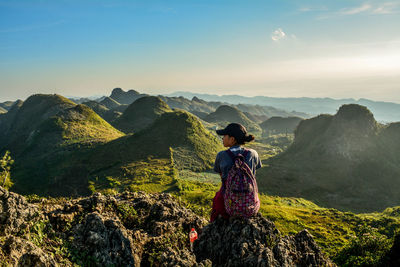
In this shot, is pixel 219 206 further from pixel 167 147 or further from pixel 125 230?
pixel 167 147

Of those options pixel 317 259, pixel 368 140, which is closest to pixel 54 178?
pixel 317 259

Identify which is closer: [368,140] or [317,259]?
[317,259]

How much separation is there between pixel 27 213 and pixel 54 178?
159 feet

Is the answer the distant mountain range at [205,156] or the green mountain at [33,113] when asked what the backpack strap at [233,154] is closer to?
the distant mountain range at [205,156]

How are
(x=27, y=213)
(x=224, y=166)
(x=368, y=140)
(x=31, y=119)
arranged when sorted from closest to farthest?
(x=224, y=166) → (x=27, y=213) → (x=368, y=140) → (x=31, y=119)

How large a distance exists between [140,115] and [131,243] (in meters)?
119

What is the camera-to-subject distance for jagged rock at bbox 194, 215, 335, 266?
6.47 meters

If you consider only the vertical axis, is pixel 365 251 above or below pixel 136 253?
below

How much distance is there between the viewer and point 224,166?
667 centimetres

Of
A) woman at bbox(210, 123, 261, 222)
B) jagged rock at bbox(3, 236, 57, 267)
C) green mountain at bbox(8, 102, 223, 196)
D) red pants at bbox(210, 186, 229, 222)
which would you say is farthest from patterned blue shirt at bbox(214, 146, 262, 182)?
green mountain at bbox(8, 102, 223, 196)

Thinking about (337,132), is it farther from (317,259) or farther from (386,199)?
(317,259)

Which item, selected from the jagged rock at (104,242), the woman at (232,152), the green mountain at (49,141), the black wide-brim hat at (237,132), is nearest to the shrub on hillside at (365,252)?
the woman at (232,152)

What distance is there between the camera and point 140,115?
12138cm

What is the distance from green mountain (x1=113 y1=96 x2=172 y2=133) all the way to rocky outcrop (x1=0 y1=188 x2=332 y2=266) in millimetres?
103155
